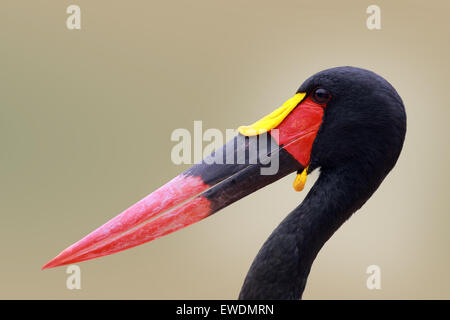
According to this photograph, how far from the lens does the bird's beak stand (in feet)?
3.93

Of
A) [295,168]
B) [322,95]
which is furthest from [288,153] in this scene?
[322,95]

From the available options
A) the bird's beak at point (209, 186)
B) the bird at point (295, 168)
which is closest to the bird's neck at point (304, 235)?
the bird at point (295, 168)

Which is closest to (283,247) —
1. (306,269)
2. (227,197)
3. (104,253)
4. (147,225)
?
(306,269)

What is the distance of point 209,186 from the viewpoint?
124cm

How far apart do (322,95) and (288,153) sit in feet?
0.58

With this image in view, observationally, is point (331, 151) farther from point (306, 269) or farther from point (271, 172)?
point (306, 269)

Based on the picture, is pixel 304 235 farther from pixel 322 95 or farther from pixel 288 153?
pixel 322 95

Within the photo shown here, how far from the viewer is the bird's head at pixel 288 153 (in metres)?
1.19

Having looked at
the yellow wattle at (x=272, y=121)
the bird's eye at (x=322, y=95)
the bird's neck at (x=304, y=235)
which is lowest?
the bird's neck at (x=304, y=235)

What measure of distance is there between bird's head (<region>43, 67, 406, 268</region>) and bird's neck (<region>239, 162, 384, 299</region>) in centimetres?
4

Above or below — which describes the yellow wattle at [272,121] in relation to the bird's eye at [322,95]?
below

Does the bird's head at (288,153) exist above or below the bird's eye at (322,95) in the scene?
below

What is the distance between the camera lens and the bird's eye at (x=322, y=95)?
1.25 metres

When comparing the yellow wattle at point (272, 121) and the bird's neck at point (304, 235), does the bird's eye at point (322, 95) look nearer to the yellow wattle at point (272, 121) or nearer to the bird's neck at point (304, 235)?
the yellow wattle at point (272, 121)
